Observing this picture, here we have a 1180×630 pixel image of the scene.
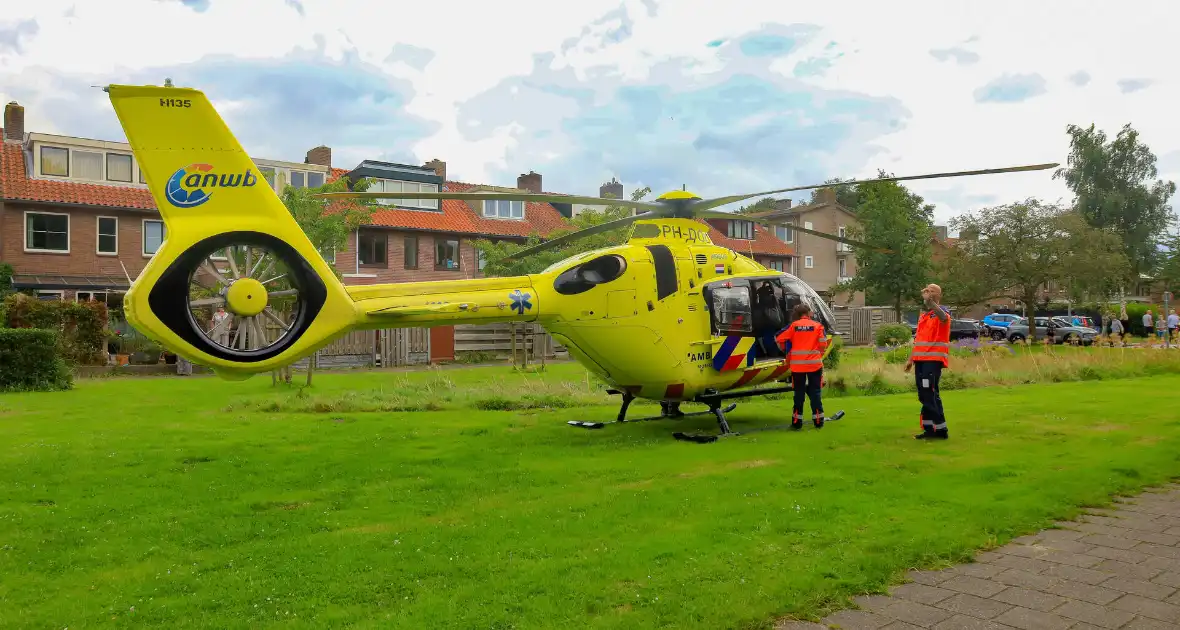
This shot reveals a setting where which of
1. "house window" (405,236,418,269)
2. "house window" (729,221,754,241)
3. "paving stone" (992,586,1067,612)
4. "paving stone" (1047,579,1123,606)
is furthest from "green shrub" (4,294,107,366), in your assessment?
"house window" (729,221,754,241)

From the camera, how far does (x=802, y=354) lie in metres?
11.1

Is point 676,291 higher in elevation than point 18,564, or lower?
higher

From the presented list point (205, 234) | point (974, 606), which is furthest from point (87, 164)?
point (974, 606)

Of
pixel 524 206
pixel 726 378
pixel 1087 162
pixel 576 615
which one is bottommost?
pixel 576 615

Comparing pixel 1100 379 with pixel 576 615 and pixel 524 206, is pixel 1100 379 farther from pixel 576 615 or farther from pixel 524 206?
pixel 524 206

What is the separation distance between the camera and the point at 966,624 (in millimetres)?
4219

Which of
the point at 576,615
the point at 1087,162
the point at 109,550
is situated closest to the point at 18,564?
the point at 109,550

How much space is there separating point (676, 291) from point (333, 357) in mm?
20176

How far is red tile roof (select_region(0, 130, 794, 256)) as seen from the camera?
2959 centimetres

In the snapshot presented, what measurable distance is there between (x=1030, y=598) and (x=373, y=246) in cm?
3482

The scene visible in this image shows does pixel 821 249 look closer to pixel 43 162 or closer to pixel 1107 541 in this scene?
pixel 43 162

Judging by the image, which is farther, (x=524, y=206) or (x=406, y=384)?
(x=524, y=206)

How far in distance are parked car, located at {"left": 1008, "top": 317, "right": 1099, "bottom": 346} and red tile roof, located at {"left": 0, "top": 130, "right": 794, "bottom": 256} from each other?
48.8ft

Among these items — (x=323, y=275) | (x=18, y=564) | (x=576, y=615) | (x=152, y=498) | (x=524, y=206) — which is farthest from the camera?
(x=524, y=206)
